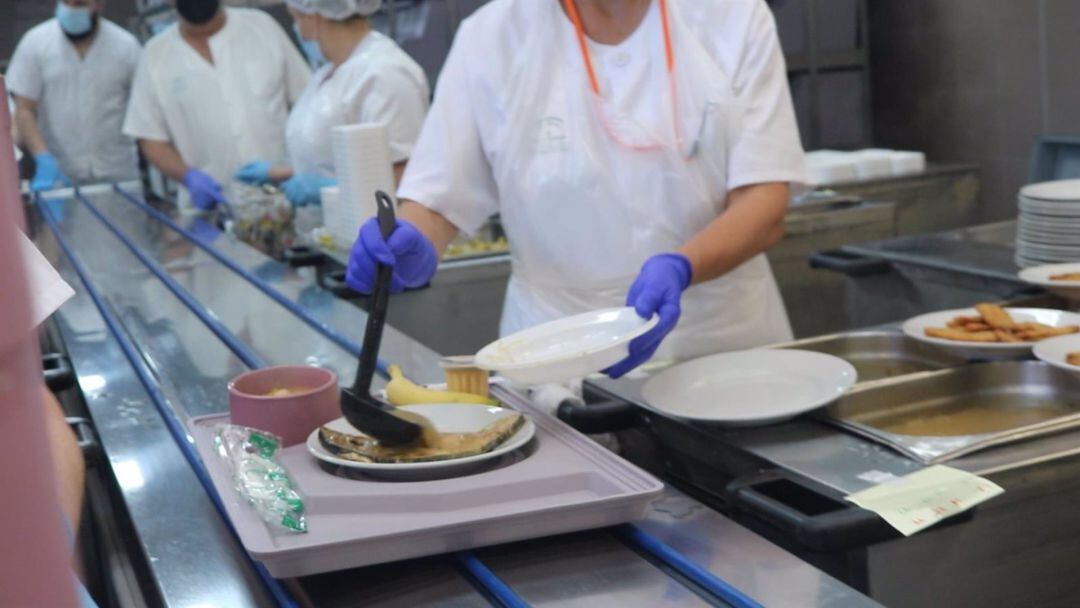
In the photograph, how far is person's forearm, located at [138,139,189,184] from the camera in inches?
171

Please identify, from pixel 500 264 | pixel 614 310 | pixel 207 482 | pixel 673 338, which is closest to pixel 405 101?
pixel 500 264

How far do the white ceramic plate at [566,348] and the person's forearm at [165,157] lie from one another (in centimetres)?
322

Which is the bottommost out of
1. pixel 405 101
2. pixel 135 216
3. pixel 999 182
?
pixel 999 182

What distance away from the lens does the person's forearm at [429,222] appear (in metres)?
1.99

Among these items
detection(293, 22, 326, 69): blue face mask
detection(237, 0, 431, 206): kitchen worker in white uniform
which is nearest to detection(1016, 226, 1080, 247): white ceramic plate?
detection(237, 0, 431, 206): kitchen worker in white uniform

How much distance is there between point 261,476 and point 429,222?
3.33ft

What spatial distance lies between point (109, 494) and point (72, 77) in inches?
173

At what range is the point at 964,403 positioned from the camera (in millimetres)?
1438

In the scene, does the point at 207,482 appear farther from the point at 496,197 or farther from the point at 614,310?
the point at 496,197

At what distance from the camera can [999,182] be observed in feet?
14.5

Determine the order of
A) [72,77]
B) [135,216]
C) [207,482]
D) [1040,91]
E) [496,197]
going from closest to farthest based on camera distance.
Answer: [207,482] → [496,197] → [135,216] → [1040,91] → [72,77]

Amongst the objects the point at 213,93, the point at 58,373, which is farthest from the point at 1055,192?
the point at 213,93

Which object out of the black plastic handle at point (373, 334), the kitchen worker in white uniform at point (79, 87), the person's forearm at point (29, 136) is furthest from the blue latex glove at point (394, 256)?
the kitchen worker in white uniform at point (79, 87)

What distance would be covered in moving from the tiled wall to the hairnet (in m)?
2.41
